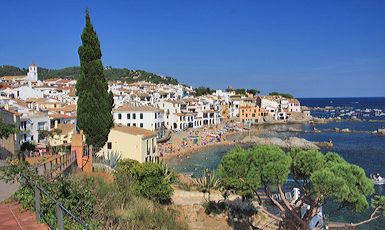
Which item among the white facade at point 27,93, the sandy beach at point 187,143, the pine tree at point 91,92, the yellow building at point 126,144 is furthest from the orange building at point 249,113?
the pine tree at point 91,92

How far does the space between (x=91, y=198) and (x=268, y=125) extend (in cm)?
8591

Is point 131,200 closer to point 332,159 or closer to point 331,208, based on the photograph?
point 332,159

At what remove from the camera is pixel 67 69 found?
16738cm

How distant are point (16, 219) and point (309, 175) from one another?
1023cm

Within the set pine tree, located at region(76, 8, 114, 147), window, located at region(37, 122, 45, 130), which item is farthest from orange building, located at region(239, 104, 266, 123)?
pine tree, located at region(76, 8, 114, 147)

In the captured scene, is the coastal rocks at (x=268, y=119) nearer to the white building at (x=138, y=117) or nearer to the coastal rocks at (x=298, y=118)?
the coastal rocks at (x=298, y=118)

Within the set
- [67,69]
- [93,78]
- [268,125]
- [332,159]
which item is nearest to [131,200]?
[332,159]

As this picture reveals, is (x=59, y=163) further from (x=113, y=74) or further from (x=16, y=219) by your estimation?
(x=113, y=74)

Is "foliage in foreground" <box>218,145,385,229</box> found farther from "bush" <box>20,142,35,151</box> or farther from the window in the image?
the window

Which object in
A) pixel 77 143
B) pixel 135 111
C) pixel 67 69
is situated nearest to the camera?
pixel 77 143

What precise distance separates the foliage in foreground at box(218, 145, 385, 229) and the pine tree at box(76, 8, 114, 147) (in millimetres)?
13652

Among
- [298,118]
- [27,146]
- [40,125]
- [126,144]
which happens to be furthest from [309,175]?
[298,118]

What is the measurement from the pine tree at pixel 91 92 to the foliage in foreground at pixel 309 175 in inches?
537

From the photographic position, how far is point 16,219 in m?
6.46
